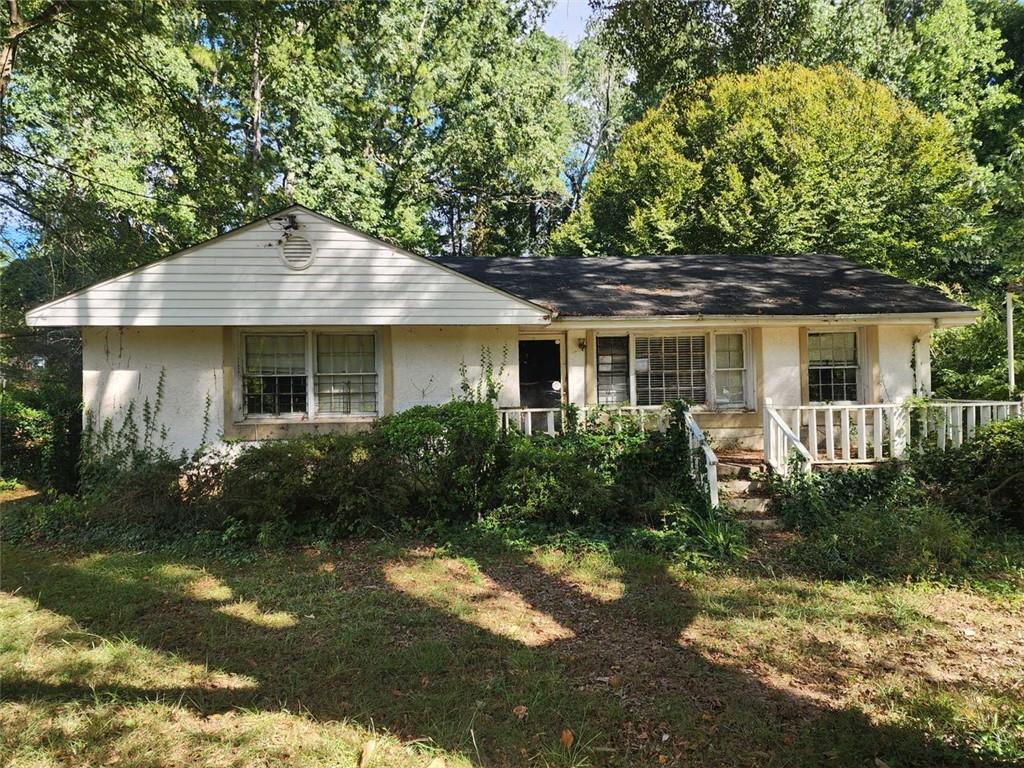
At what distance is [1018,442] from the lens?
21.4 feet

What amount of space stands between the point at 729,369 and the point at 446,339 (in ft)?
17.8

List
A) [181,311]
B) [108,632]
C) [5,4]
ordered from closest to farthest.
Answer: [108,632] → [5,4] → [181,311]

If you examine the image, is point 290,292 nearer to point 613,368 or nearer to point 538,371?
point 538,371

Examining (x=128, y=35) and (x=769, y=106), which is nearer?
(x=128, y=35)

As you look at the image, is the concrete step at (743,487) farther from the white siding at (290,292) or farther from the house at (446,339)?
the white siding at (290,292)

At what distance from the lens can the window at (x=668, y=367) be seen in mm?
10375

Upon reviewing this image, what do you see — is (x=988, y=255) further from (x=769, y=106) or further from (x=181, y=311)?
(x=181, y=311)

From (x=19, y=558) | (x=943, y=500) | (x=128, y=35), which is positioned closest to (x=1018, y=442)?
(x=943, y=500)

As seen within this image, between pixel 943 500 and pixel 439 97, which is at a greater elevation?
pixel 439 97

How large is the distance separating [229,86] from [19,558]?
16.4m

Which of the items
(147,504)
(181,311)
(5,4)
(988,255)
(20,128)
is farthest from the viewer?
(988,255)

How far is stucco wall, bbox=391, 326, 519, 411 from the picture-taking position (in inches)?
361

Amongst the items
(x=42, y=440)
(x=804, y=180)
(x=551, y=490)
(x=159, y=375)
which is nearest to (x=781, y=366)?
(x=551, y=490)

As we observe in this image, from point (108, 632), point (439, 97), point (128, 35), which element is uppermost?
point (439, 97)
